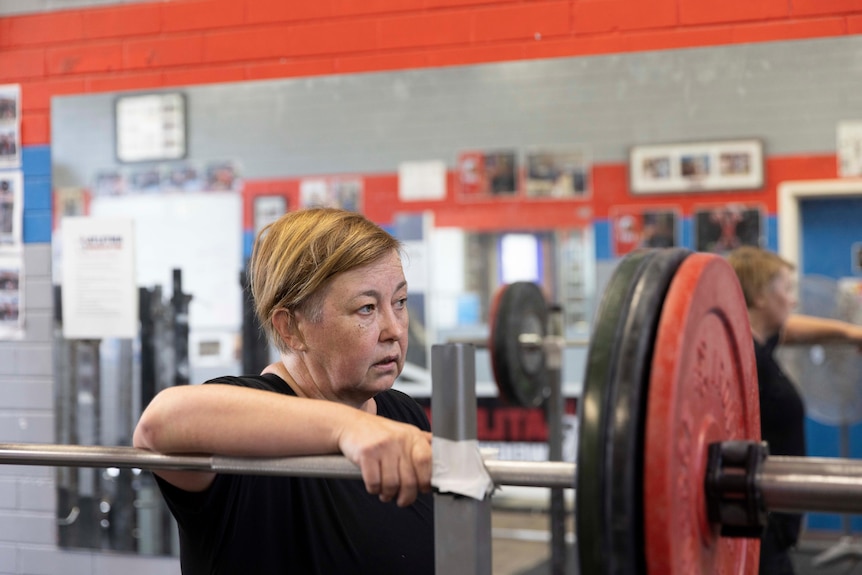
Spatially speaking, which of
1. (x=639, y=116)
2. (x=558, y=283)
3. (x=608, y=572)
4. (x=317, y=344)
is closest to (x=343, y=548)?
(x=317, y=344)

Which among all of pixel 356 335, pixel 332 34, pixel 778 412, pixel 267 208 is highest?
pixel 332 34

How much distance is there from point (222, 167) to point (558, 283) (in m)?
1.38

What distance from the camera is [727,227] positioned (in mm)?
3551

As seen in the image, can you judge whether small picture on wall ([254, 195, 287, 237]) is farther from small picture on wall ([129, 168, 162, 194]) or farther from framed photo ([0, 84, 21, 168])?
framed photo ([0, 84, 21, 168])

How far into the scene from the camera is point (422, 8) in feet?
11.9

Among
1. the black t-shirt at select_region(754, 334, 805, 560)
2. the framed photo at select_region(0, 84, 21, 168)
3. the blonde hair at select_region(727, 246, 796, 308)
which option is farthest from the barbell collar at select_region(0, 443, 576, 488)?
the framed photo at select_region(0, 84, 21, 168)

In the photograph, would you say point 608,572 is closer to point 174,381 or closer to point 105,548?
point 174,381

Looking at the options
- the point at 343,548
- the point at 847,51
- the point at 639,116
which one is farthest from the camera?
the point at 639,116

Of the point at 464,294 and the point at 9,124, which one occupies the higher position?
the point at 9,124

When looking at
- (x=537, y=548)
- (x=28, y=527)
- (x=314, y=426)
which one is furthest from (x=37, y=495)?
(x=314, y=426)

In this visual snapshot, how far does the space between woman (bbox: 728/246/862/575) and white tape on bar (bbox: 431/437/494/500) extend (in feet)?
6.59

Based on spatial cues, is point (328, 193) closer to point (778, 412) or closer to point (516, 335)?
point (516, 335)

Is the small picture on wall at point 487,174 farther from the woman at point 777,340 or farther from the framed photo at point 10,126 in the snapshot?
the framed photo at point 10,126

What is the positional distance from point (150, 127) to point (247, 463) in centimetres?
296
